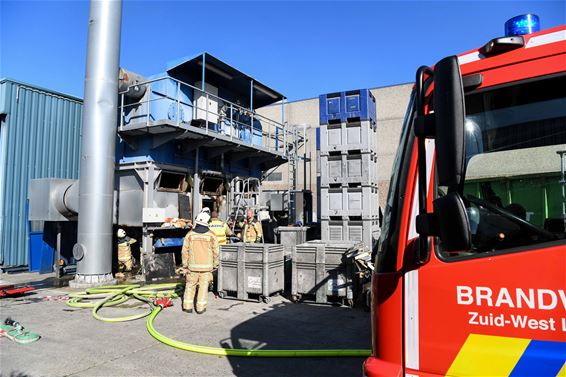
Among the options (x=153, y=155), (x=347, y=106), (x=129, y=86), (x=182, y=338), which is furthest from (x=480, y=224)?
(x=129, y=86)

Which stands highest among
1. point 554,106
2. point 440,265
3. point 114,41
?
point 114,41

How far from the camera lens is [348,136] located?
8375 mm

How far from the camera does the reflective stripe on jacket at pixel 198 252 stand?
7395 millimetres

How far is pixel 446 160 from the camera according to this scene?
183 centimetres

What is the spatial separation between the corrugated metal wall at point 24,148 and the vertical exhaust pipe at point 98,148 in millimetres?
3860

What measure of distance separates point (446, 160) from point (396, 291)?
79 centimetres

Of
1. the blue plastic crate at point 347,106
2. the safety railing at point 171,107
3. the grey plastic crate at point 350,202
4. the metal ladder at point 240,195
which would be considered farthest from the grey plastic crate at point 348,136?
the metal ladder at point 240,195

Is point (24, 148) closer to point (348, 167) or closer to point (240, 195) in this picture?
point (240, 195)

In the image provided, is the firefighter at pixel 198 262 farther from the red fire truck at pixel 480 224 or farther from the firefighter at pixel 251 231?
the red fire truck at pixel 480 224

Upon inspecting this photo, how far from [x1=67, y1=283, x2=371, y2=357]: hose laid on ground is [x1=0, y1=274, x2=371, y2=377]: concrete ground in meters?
0.07

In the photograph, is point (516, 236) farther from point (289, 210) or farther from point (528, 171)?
point (289, 210)

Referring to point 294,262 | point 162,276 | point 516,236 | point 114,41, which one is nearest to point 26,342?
point 294,262

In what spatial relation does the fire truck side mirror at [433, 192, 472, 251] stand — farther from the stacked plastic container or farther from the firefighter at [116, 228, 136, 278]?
the firefighter at [116, 228, 136, 278]

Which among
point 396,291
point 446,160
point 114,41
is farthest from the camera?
point 114,41
